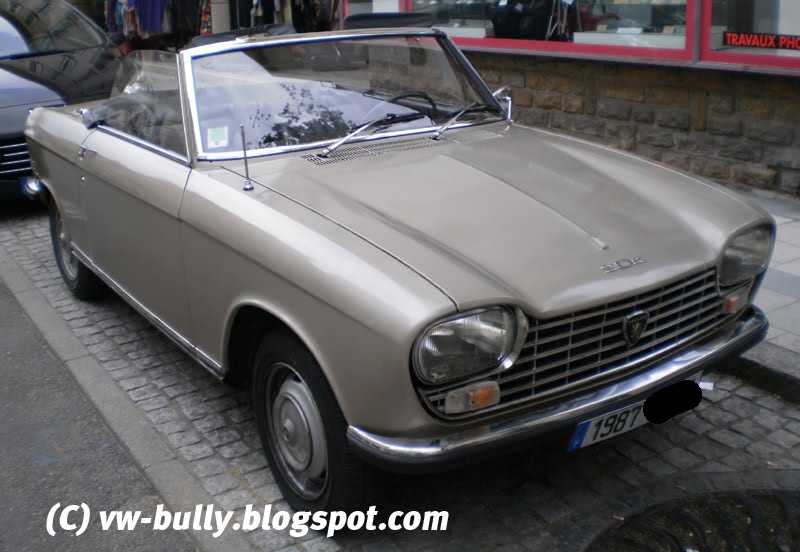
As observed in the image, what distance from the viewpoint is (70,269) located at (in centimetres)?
575

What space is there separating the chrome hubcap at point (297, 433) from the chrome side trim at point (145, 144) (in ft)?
3.79

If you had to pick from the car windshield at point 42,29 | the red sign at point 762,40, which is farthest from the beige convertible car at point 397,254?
the car windshield at point 42,29

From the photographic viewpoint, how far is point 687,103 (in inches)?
278

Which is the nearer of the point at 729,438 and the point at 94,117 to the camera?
the point at 729,438

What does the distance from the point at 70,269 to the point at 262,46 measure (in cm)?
243

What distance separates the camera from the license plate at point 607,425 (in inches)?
116

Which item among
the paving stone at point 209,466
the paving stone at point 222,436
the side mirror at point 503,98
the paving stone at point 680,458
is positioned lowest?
the paving stone at point 209,466

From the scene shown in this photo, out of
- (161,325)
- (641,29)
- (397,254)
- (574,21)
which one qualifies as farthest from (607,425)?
(574,21)

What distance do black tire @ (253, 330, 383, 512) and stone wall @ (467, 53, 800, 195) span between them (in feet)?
15.3

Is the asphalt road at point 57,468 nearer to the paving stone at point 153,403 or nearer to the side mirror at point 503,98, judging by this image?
the paving stone at point 153,403

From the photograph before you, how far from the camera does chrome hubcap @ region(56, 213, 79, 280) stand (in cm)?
562

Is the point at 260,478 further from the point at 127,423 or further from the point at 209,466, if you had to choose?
the point at 127,423

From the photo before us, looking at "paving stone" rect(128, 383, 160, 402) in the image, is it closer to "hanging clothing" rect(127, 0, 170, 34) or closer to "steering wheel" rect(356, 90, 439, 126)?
"steering wheel" rect(356, 90, 439, 126)

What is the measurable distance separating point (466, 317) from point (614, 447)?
4.69 feet
